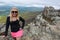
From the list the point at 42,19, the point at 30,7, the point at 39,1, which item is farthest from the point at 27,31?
the point at 39,1

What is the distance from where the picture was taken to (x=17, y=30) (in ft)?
38.1

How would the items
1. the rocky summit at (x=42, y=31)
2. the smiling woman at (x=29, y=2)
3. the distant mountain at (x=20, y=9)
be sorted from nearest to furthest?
the rocky summit at (x=42, y=31), the distant mountain at (x=20, y=9), the smiling woman at (x=29, y=2)

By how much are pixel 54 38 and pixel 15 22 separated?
273 centimetres

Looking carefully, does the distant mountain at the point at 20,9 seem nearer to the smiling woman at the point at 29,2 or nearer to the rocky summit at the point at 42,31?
the smiling woman at the point at 29,2

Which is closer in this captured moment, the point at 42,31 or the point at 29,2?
the point at 42,31

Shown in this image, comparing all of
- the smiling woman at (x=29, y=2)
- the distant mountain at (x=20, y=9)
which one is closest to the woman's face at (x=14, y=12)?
the distant mountain at (x=20, y=9)

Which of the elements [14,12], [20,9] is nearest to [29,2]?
[20,9]

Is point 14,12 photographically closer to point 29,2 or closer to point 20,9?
point 20,9

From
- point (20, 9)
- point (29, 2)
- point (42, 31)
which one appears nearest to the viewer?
point (42, 31)

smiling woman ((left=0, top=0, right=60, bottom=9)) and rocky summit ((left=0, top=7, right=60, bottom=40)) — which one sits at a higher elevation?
smiling woman ((left=0, top=0, right=60, bottom=9))

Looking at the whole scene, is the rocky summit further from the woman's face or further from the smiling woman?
the smiling woman

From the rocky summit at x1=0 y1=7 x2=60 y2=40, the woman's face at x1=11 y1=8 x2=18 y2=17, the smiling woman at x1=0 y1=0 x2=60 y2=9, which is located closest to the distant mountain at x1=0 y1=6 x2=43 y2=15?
the smiling woman at x1=0 y1=0 x2=60 y2=9

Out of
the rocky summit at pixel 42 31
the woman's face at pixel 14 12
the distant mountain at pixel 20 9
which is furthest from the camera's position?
the distant mountain at pixel 20 9

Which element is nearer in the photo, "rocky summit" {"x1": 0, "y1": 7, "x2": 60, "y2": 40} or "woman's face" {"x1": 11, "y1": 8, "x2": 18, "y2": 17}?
"woman's face" {"x1": 11, "y1": 8, "x2": 18, "y2": 17}
